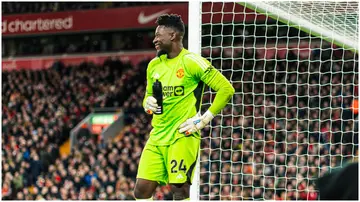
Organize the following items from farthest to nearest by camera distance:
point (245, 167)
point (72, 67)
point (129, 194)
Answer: point (72, 67), point (129, 194), point (245, 167)

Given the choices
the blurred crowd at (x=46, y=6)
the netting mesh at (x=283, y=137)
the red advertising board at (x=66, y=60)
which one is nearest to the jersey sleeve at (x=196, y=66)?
the netting mesh at (x=283, y=137)

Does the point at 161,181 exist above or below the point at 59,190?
above

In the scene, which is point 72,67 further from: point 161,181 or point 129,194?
point 161,181

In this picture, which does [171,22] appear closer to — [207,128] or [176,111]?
[176,111]

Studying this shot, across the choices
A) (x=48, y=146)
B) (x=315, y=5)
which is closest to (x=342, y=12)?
(x=315, y=5)

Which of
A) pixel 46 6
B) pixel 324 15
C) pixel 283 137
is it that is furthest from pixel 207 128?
pixel 46 6

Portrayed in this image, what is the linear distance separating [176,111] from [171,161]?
0.33 metres

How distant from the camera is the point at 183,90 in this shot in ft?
17.7

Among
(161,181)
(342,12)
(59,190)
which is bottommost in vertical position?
(59,190)

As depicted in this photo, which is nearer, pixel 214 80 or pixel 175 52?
pixel 214 80

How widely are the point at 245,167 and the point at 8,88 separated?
12.3m

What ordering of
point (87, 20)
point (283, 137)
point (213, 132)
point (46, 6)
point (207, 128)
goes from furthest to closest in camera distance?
point (46, 6) → point (87, 20) → point (213, 132) → point (207, 128) → point (283, 137)

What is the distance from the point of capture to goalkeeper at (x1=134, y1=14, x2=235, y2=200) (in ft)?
17.6

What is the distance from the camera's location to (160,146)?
5.44 meters
